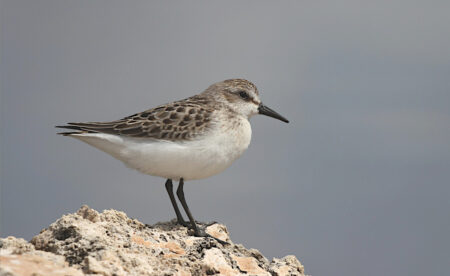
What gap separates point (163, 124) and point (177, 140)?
290 mm

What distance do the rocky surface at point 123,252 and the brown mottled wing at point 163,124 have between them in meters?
1.01

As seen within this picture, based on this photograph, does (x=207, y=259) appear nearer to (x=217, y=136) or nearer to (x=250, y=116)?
(x=217, y=136)

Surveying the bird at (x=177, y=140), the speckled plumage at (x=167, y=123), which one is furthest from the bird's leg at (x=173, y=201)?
the speckled plumage at (x=167, y=123)

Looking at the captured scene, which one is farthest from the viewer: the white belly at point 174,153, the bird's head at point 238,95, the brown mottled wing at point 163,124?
the bird's head at point 238,95

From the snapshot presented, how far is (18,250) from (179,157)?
219 centimetres

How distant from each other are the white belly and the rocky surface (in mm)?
679

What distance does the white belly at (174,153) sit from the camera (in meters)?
6.89

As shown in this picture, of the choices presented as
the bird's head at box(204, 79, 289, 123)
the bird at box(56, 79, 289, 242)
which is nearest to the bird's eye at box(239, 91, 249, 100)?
the bird's head at box(204, 79, 289, 123)

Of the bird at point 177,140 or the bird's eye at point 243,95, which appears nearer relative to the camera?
the bird at point 177,140

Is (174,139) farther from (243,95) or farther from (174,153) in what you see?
(243,95)

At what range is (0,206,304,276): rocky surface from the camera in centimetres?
522

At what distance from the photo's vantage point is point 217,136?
7066mm

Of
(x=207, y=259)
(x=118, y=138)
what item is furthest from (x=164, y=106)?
(x=207, y=259)

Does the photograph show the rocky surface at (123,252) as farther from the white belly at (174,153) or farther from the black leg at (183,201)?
the white belly at (174,153)
